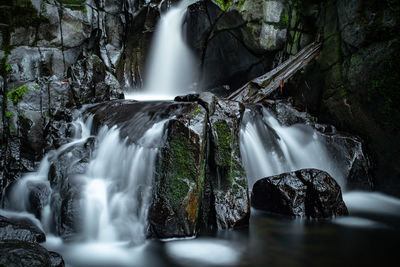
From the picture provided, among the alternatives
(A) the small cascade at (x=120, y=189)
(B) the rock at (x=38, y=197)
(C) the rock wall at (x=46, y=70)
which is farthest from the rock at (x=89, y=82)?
(B) the rock at (x=38, y=197)

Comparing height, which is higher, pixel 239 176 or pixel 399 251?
pixel 239 176

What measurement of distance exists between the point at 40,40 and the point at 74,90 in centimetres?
194

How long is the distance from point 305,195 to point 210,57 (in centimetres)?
787

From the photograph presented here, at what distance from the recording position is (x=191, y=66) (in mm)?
12375

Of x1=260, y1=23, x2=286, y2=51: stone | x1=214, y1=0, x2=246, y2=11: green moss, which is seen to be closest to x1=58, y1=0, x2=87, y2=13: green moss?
x1=214, y1=0, x2=246, y2=11: green moss

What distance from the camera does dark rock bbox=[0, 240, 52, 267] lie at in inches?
117

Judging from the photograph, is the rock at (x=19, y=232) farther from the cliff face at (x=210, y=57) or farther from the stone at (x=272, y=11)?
the stone at (x=272, y=11)

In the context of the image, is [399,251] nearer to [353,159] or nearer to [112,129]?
[353,159]

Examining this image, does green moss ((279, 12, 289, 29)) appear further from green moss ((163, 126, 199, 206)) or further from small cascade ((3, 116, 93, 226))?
small cascade ((3, 116, 93, 226))

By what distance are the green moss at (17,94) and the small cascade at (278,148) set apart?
513 cm

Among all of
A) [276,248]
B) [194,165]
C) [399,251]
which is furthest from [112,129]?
[399,251]

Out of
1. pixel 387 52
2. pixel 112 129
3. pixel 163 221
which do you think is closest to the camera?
pixel 163 221

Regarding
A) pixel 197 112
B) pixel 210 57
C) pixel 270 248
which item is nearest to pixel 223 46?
pixel 210 57

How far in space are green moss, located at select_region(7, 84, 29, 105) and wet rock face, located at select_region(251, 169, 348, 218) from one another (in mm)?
5694
